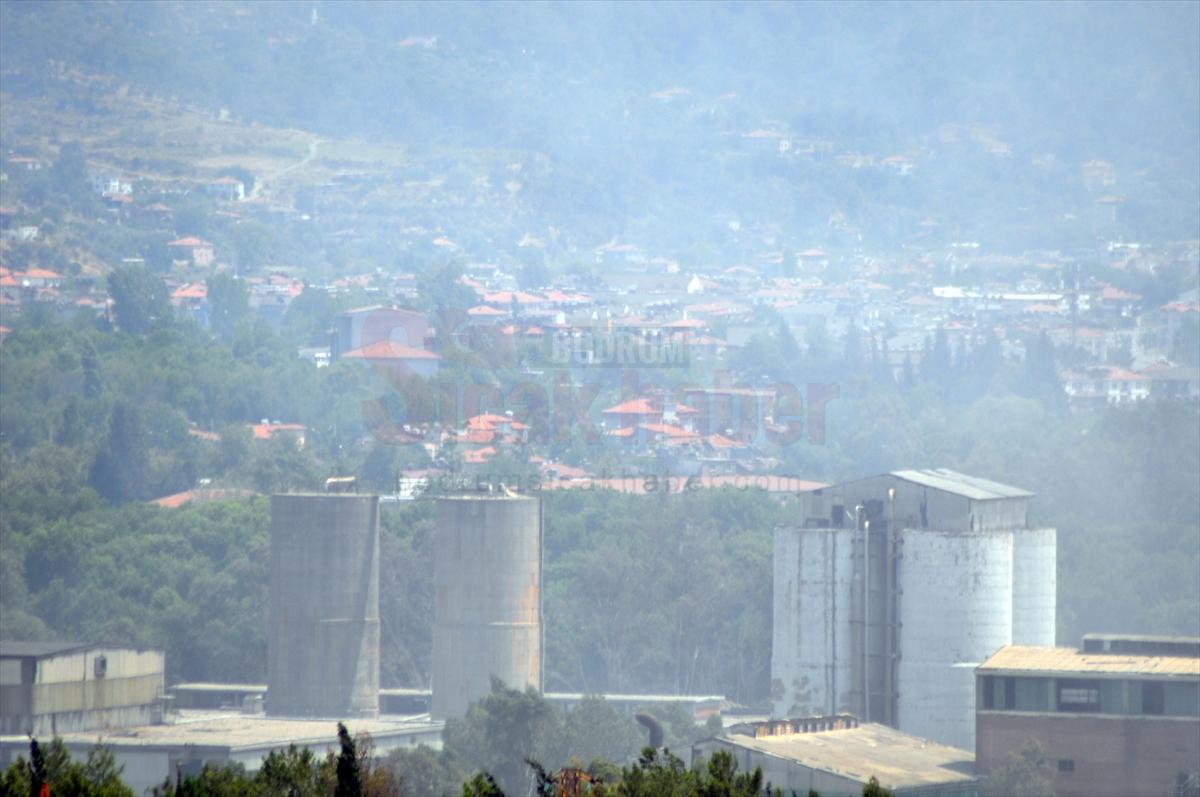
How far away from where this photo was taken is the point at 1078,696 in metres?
42.3

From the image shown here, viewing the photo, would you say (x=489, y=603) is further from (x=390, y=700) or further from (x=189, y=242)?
(x=189, y=242)

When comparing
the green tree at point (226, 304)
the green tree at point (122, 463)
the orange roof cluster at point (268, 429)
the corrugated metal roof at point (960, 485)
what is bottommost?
the corrugated metal roof at point (960, 485)

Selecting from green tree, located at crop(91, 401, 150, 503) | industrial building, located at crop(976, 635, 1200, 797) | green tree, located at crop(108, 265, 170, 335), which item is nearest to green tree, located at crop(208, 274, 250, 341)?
green tree, located at crop(108, 265, 170, 335)

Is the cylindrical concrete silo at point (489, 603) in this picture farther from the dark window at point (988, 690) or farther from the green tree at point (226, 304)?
the green tree at point (226, 304)

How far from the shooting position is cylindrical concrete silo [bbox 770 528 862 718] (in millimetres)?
50406

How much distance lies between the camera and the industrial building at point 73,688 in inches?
1994

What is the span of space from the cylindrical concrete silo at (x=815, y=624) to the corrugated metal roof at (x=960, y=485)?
1.91 meters

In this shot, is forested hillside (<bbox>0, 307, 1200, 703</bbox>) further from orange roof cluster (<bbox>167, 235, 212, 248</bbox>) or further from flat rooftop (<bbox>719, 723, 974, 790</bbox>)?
orange roof cluster (<bbox>167, 235, 212, 248</bbox>)

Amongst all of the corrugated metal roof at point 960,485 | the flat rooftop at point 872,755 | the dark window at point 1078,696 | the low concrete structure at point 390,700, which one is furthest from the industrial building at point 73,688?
the dark window at point 1078,696

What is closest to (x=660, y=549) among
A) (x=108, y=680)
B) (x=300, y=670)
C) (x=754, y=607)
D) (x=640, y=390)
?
(x=754, y=607)

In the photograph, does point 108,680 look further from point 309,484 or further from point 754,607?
point 309,484

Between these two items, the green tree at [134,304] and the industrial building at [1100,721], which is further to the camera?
the green tree at [134,304]

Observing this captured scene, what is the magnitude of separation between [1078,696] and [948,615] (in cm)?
737

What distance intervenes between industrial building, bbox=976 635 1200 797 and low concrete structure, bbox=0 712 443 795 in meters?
12.0
